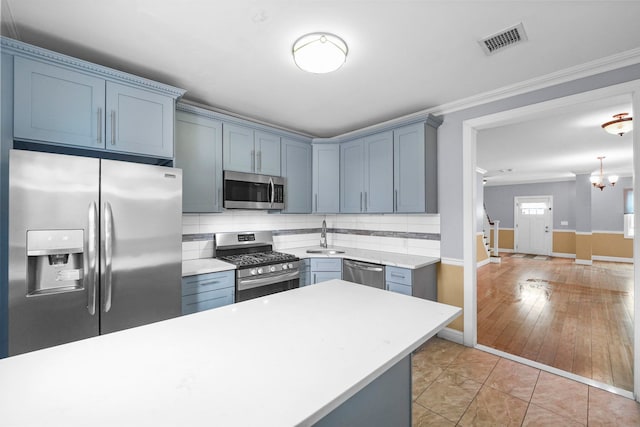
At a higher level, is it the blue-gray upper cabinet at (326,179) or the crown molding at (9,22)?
the crown molding at (9,22)

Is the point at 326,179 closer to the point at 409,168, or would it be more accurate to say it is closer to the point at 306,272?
the point at 409,168

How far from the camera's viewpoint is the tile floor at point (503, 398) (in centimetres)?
188

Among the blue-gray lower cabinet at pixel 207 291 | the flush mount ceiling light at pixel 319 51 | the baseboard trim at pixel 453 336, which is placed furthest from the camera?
the baseboard trim at pixel 453 336

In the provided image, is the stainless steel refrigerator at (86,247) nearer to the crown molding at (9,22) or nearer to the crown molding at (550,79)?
the crown molding at (9,22)

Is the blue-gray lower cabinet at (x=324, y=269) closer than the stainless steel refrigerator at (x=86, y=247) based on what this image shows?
No

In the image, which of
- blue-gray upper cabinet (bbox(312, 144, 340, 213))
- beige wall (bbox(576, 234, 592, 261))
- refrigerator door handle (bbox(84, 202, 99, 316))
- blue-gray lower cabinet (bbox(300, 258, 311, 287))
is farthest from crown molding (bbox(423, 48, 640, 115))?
beige wall (bbox(576, 234, 592, 261))

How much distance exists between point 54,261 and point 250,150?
1950 mm

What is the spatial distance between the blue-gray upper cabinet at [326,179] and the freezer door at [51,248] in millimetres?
2429

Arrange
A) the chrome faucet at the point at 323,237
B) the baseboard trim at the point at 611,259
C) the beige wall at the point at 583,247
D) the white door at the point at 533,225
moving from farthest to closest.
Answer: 1. the white door at the point at 533,225
2. the baseboard trim at the point at 611,259
3. the beige wall at the point at 583,247
4. the chrome faucet at the point at 323,237

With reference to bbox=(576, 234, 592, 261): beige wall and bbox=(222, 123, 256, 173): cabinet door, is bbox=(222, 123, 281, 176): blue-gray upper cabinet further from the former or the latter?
bbox=(576, 234, 592, 261): beige wall

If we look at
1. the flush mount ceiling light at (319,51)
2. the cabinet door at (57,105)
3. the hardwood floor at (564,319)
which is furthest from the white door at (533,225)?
the cabinet door at (57,105)

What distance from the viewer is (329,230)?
4.41 m

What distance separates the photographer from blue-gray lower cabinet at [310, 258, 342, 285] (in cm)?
335

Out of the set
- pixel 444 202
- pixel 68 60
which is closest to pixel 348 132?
pixel 444 202
